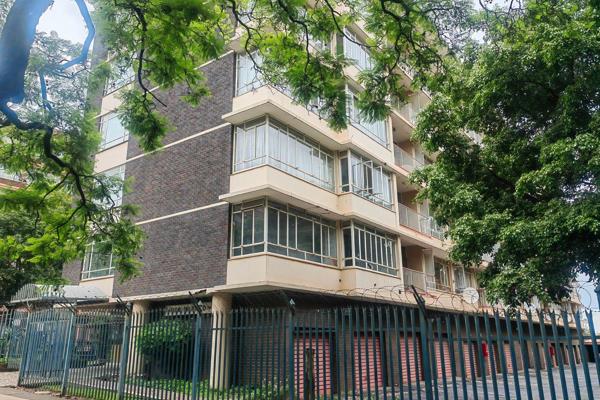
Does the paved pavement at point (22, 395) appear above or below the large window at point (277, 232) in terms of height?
below

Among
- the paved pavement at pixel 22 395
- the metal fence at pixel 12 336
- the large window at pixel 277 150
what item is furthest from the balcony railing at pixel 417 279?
the metal fence at pixel 12 336

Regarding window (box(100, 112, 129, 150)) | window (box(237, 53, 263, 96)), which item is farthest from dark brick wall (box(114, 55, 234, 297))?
window (box(100, 112, 129, 150))

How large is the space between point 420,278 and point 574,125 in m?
13.4

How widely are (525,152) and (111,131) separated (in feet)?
59.2

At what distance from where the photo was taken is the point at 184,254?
17.1 metres

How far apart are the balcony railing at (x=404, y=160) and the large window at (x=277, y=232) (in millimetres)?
8169

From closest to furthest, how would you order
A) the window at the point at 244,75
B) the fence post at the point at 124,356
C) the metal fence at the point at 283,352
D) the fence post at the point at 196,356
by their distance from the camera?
the metal fence at the point at 283,352
the fence post at the point at 196,356
the fence post at the point at 124,356
the window at the point at 244,75

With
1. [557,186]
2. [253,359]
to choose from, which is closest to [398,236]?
[557,186]

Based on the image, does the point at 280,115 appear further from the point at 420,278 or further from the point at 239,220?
the point at 420,278

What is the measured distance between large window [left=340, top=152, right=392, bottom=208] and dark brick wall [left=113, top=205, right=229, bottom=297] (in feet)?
16.7

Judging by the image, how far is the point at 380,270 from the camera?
1919 cm

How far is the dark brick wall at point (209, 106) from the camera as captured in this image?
58.4ft

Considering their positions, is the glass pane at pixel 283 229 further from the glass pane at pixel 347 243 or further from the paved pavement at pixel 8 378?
the paved pavement at pixel 8 378

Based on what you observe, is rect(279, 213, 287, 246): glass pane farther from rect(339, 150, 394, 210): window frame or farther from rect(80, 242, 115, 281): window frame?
rect(80, 242, 115, 281): window frame
